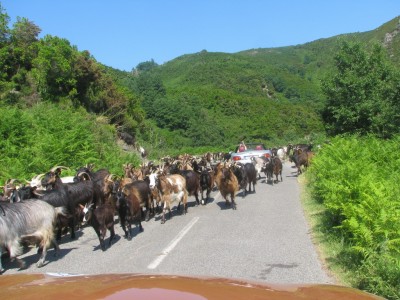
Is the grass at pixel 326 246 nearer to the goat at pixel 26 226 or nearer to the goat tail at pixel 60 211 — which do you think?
the goat at pixel 26 226

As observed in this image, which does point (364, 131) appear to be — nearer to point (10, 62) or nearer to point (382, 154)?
point (382, 154)

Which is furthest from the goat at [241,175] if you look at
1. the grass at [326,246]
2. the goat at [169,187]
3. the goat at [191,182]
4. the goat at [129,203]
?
the goat at [129,203]

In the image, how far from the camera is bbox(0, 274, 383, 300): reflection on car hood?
9.04 ft

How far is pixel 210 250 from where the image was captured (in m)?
9.17

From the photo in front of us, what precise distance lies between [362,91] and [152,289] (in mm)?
22740

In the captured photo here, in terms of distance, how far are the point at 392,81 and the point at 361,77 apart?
1629 mm

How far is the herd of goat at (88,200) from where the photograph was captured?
9.03 m

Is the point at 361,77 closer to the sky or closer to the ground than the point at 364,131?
closer to the sky

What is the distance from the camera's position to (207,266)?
7914mm

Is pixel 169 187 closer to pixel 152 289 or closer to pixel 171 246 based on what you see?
pixel 171 246

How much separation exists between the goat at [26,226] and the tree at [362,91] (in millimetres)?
17704

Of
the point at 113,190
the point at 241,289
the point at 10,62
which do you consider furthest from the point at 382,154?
the point at 10,62

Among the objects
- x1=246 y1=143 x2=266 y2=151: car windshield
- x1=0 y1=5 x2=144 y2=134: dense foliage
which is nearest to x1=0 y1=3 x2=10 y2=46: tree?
x1=0 y1=5 x2=144 y2=134: dense foliage

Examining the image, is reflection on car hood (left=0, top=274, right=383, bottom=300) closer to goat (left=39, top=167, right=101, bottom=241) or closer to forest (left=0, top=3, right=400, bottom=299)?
forest (left=0, top=3, right=400, bottom=299)
